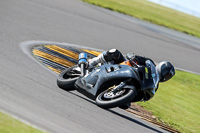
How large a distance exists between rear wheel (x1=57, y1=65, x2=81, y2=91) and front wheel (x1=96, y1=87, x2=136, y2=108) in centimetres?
76

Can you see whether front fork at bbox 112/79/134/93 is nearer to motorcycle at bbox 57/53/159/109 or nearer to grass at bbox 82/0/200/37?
motorcycle at bbox 57/53/159/109

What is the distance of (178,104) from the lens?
33.2ft

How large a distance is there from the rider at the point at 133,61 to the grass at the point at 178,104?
154 centimetres

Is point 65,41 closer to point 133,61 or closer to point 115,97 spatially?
point 133,61

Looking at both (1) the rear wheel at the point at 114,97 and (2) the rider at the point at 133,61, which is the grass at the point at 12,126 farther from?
(2) the rider at the point at 133,61

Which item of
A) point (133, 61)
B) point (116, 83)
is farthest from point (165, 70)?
point (116, 83)

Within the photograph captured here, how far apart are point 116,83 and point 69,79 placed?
3.31ft

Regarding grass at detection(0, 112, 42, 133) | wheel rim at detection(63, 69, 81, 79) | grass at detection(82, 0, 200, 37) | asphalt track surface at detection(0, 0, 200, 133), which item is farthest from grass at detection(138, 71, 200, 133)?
grass at detection(82, 0, 200, 37)

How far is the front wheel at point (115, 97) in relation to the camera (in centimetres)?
646

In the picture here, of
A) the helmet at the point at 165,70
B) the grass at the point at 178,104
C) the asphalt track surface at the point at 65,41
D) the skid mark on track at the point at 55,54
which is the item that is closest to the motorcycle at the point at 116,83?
the helmet at the point at 165,70

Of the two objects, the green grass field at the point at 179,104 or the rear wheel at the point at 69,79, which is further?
the green grass field at the point at 179,104

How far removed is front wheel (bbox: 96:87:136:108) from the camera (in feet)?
21.2

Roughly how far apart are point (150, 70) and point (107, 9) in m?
16.8

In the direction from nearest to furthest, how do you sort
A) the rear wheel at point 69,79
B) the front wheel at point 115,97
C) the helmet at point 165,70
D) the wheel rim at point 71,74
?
the front wheel at point 115,97
the helmet at point 165,70
the rear wheel at point 69,79
the wheel rim at point 71,74
